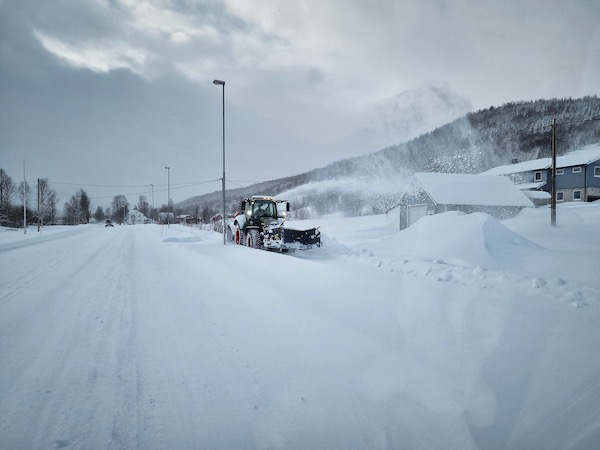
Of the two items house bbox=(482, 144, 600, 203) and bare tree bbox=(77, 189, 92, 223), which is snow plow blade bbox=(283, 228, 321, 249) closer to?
house bbox=(482, 144, 600, 203)

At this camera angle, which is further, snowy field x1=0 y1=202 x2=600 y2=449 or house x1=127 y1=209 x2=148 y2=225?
house x1=127 y1=209 x2=148 y2=225

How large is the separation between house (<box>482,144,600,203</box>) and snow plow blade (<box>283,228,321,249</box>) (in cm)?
3801

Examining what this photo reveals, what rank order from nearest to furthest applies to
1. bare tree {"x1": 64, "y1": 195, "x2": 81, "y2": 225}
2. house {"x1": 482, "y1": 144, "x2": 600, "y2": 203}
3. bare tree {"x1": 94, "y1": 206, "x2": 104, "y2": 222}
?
house {"x1": 482, "y1": 144, "x2": 600, "y2": 203}
bare tree {"x1": 64, "y1": 195, "x2": 81, "y2": 225}
bare tree {"x1": 94, "y1": 206, "x2": 104, "y2": 222}

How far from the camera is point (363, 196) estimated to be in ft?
213

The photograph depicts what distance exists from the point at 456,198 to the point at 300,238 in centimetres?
2013

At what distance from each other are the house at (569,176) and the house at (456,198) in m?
12.5

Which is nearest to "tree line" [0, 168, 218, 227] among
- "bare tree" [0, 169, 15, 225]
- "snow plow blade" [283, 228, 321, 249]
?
"bare tree" [0, 169, 15, 225]

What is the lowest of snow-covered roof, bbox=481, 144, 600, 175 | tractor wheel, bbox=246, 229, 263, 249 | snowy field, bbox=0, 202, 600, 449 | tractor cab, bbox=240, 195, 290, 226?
snowy field, bbox=0, 202, 600, 449

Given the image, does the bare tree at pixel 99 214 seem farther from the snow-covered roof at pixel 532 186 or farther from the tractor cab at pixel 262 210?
the snow-covered roof at pixel 532 186

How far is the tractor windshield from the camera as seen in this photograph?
16717 millimetres

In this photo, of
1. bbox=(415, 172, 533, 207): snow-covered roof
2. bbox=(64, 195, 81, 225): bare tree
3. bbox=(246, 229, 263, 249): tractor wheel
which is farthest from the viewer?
bbox=(64, 195, 81, 225): bare tree

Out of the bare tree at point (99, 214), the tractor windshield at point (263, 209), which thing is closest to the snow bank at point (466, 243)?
the tractor windshield at point (263, 209)

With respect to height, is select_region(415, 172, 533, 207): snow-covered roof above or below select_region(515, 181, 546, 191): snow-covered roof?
below

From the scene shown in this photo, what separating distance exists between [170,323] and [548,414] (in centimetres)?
448
